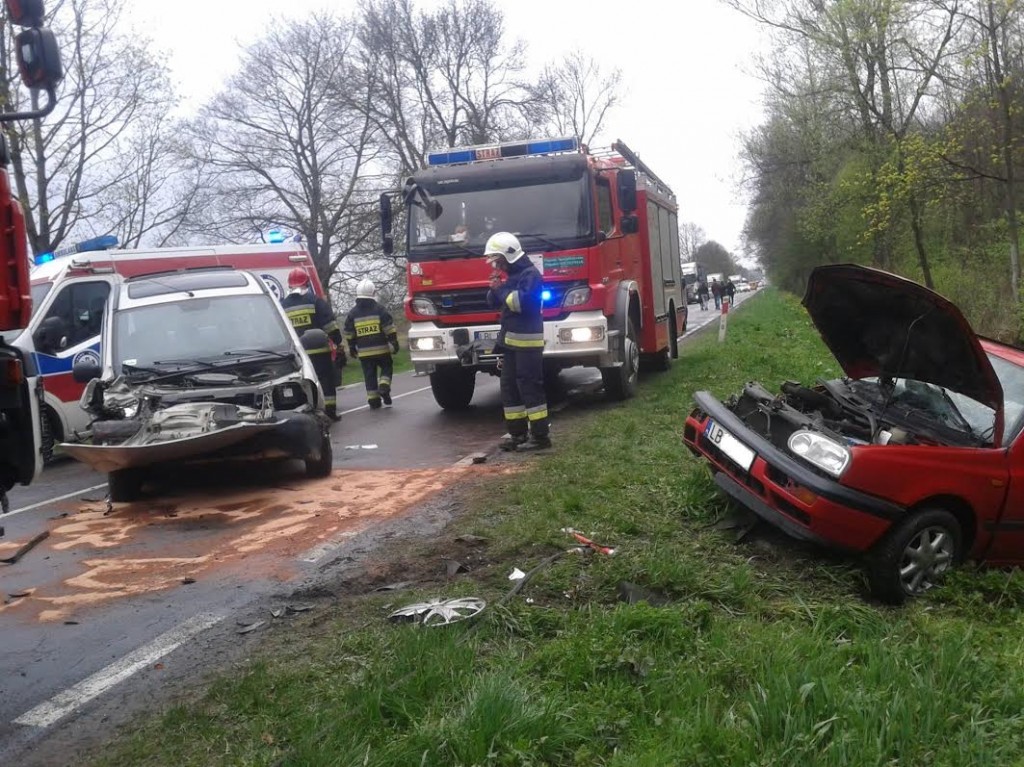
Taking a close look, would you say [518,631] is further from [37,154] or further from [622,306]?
[37,154]

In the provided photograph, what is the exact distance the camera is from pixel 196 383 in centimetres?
750

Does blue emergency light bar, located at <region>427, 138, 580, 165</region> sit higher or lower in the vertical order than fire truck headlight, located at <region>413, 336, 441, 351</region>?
higher

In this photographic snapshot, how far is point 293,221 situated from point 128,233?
9.94m

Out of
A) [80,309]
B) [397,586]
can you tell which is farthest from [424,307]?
[397,586]

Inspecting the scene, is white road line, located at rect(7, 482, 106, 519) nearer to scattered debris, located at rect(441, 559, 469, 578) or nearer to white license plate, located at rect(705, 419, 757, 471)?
scattered debris, located at rect(441, 559, 469, 578)

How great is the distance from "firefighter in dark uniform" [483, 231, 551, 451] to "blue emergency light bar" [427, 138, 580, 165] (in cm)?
261

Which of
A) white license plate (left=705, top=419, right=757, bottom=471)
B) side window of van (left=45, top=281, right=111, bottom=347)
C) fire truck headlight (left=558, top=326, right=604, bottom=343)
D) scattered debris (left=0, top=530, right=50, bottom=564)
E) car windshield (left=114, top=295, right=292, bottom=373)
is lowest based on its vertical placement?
scattered debris (left=0, top=530, right=50, bottom=564)

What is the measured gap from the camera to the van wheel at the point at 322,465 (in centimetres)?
780

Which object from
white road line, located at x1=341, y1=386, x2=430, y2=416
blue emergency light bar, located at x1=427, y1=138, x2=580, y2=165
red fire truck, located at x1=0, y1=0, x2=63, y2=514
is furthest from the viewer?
white road line, located at x1=341, y1=386, x2=430, y2=416

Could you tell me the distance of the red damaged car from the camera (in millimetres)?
4559

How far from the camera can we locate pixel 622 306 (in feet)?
35.5

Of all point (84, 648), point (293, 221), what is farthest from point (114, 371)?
point (293, 221)

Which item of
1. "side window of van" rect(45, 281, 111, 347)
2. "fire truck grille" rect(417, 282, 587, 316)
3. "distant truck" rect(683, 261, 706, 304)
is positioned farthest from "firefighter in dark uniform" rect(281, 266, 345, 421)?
"distant truck" rect(683, 261, 706, 304)

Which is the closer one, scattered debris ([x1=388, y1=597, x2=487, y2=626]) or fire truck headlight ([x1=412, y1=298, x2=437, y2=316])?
scattered debris ([x1=388, y1=597, x2=487, y2=626])
